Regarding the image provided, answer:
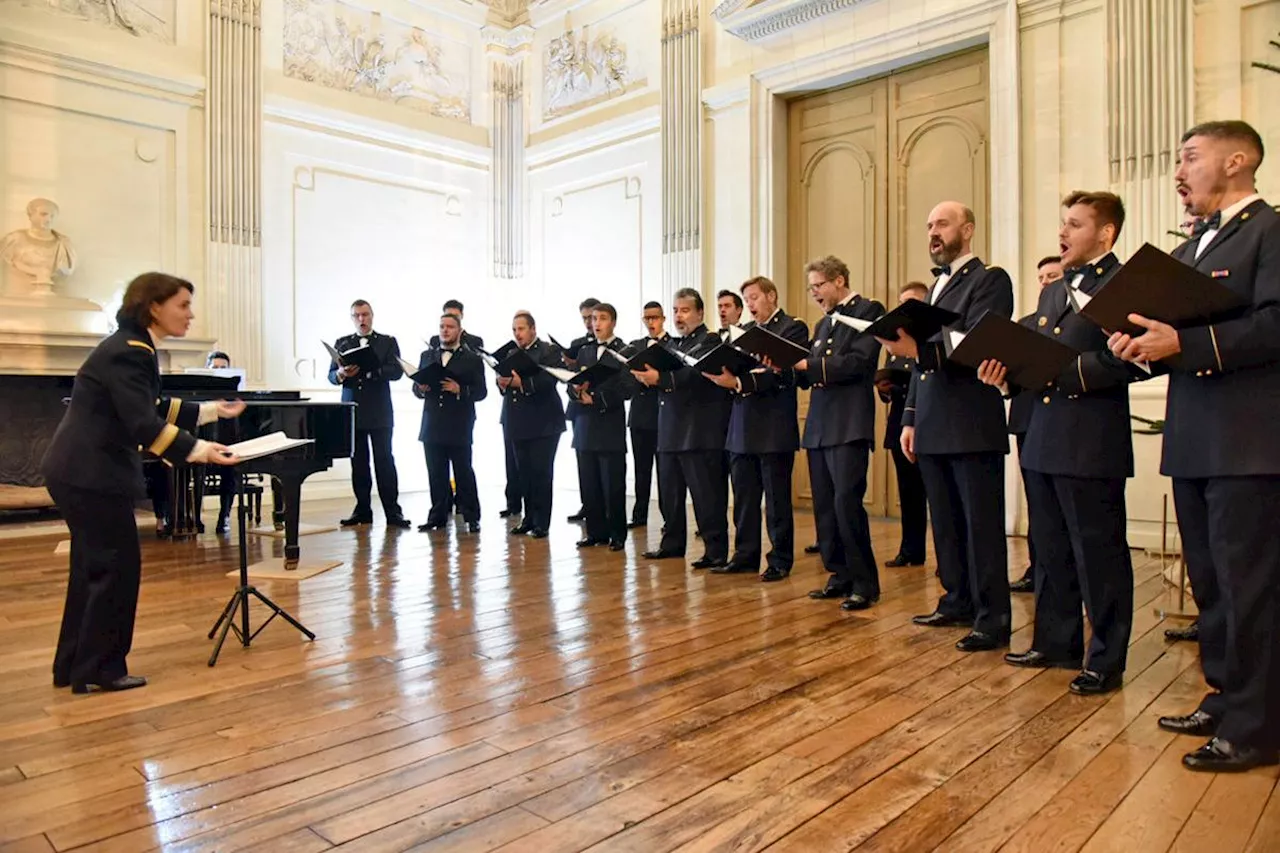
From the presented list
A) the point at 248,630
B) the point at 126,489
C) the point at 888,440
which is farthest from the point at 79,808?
the point at 888,440

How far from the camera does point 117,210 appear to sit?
303 inches

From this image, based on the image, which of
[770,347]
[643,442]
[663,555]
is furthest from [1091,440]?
[643,442]

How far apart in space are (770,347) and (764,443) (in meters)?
0.75

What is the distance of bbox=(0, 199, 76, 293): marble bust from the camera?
7023 millimetres

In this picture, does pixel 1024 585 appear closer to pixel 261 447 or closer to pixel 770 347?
pixel 770 347

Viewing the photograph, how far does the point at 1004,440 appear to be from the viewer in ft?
10.9

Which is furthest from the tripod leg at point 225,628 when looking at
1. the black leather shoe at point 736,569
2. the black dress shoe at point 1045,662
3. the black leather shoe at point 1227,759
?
the black leather shoe at point 1227,759

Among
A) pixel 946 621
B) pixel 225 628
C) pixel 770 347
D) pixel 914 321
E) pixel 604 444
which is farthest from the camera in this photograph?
pixel 604 444

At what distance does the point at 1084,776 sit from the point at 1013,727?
1.10 ft

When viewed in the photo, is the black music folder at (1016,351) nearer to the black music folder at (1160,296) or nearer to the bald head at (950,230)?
the black music folder at (1160,296)

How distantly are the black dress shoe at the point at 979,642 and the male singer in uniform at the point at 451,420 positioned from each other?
389 centimetres

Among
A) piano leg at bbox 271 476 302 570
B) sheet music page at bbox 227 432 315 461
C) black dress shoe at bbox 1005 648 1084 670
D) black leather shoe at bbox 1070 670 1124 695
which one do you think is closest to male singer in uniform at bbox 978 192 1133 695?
black leather shoe at bbox 1070 670 1124 695

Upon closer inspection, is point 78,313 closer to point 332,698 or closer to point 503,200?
point 503,200

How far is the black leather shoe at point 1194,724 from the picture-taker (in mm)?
2441
